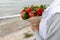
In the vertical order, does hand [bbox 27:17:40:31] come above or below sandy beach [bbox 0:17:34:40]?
above

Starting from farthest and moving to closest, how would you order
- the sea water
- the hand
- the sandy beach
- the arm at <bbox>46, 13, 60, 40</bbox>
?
the sea water
the sandy beach
the hand
the arm at <bbox>46, 13, 60, 40</bbox>

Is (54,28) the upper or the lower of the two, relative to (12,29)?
upper

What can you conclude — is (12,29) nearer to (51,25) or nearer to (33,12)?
(33,12)

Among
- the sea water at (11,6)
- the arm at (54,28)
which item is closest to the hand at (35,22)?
the arm at (54,28)

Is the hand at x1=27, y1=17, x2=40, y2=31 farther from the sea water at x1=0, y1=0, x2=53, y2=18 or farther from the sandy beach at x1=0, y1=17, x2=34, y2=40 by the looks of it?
the sea water at x1=0, y1=0, x2=53, y2=18

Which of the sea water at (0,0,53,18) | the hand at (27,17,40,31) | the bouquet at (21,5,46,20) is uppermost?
the bouquet at (21,5,46,20)

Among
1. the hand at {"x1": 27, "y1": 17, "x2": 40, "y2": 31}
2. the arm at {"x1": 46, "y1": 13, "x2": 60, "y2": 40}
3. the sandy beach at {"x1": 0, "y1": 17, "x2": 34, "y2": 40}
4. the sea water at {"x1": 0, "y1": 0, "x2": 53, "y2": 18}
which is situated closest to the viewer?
the arm at {"x1": 46, "y1": 13, "x2": 60, "y2": 40}

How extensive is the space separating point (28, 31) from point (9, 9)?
46 centimetres

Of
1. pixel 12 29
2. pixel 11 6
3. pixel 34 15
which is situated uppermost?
pixel 34 15

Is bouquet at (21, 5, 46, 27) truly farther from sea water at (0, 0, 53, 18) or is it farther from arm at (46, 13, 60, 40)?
sea water at (0, 0, 53, 18)

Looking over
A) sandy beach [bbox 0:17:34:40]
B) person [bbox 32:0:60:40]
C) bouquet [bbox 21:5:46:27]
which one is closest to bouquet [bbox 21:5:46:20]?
bouquet [bbox 21:5:46:27]

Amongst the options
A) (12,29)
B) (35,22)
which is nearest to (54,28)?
(35,22)

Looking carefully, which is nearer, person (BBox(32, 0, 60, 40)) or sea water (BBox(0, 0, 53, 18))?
person (BBox(32, 0, 60, 40))

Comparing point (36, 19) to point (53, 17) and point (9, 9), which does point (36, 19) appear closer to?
point (53, 17)
